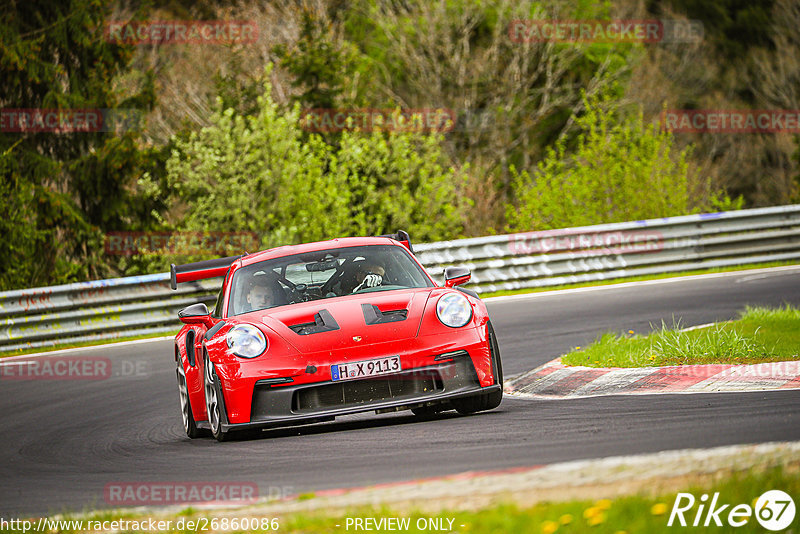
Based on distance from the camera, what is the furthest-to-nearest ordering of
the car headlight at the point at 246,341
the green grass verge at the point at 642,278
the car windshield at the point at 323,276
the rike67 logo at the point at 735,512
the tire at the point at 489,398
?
the green grass verge at the point at 642,278, the car windshield at the point at 323,276, the tire at the point at 489,398, the car headlight at the point at 246,341, the rike67 logo at the point at 735,512

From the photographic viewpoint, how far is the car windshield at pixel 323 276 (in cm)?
874

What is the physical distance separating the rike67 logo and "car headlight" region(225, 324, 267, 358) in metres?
3.85

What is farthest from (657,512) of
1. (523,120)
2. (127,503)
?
(523,120)

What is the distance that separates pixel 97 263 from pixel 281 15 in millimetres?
20364

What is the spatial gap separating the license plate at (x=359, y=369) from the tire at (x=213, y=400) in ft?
2.79

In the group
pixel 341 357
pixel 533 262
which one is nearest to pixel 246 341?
pixel 341 357

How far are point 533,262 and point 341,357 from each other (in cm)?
1146

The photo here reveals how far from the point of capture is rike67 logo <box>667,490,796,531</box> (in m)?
4.04

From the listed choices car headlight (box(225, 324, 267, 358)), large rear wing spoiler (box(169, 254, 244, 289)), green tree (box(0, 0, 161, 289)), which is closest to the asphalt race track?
car headlight (box(225, 324, 267, 358))

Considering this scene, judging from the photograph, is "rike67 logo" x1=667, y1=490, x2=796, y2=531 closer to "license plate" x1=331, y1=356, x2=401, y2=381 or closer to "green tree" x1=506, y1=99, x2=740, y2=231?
"license plate" x1=331, y1=356, x2=401, y2=381

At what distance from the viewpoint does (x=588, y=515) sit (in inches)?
168

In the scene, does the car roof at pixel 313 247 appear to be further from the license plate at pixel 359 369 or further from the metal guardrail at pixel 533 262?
the metal guardrail at pixel 533 262

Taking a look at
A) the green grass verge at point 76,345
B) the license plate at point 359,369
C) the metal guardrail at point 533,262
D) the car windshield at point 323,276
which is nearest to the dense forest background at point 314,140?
the metal guardrail at point 533,262

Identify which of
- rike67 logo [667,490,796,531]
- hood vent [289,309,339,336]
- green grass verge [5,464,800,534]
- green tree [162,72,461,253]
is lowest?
green tree [162,72,461,253]
